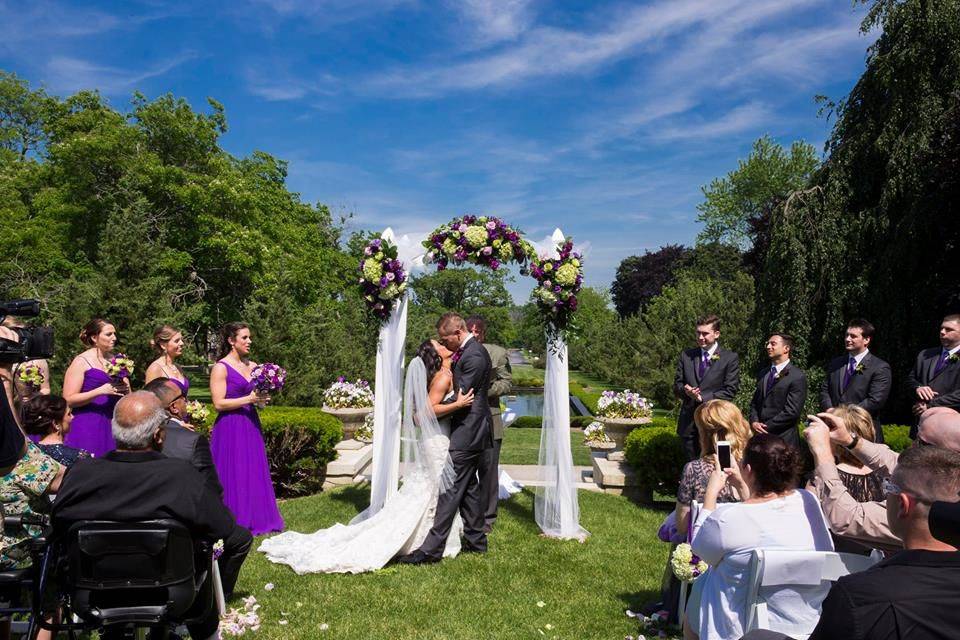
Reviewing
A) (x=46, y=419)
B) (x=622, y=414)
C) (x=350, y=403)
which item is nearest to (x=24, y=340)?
(x=46, y=419)

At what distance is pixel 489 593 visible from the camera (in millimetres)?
5168

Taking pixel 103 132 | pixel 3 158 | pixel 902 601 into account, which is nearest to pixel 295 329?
pixel 103 132

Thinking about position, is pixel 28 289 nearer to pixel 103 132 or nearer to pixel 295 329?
pixel 103 132

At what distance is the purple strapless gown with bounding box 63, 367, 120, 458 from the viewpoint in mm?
5996

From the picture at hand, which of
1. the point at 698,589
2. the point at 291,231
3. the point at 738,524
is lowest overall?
the point at 698,589

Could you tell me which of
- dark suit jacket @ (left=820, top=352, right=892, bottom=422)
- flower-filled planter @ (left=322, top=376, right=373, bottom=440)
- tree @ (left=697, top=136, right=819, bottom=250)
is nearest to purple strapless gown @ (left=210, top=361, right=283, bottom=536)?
flower-filled planter @ (left=322, top=376, right=373, bottom=440)

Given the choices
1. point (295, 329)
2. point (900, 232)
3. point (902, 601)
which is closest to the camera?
point (902, 601)

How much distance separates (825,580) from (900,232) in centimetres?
973

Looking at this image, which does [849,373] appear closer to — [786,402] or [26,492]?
[786,402]

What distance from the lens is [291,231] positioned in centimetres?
2727

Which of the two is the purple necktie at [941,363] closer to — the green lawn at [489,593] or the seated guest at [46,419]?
the green lawn at [489,593]

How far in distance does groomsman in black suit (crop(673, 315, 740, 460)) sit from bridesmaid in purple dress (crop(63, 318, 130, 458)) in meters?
5.53

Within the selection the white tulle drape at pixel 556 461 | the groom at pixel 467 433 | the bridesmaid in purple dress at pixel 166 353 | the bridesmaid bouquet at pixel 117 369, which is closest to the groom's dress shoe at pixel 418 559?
the groom at pixel 467 433

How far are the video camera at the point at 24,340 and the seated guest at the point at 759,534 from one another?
11.0 ft
